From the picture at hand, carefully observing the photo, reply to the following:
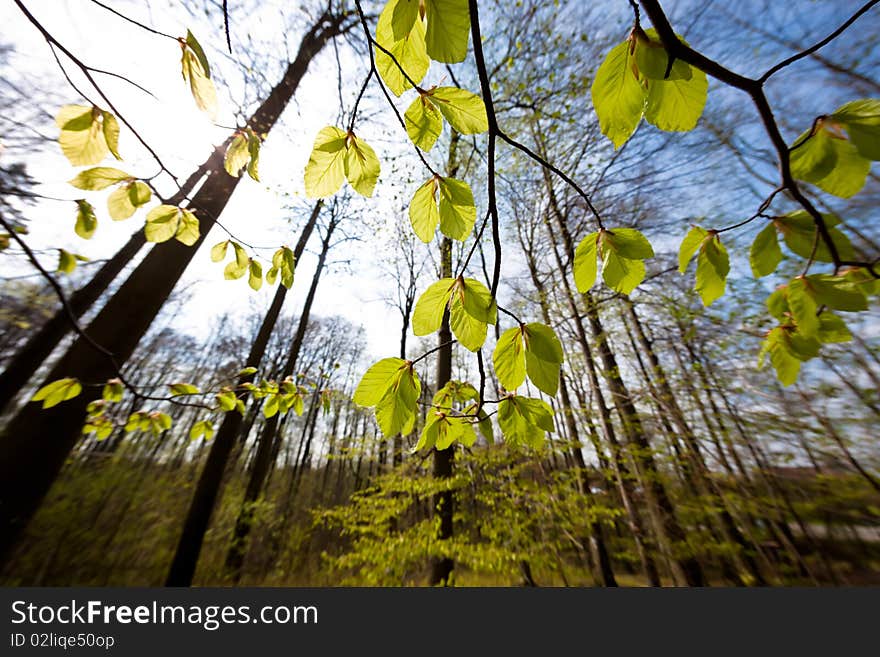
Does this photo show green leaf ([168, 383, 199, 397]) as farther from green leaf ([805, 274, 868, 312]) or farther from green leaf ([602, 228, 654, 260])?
green leaf ([805, 274, 868, 312])

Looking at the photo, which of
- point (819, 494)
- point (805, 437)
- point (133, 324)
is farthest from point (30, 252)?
point (819, 494)

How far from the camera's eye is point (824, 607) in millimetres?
2045

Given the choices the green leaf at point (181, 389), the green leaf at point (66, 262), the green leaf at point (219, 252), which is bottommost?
the green leaf at point (181, 389)

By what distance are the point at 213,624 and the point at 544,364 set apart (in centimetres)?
254

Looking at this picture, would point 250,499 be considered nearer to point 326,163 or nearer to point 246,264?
point 246,264

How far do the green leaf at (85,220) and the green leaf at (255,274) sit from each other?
0.43 m

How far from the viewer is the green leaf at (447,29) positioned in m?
0.33

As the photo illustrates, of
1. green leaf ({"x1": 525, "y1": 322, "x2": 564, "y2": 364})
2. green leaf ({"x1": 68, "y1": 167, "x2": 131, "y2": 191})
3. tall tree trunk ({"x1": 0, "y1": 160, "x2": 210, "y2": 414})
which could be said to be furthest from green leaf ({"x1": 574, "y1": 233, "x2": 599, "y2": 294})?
tall tree trunk ({"x1": 0, "y1": 160, "x2": 210, "y2": 414})

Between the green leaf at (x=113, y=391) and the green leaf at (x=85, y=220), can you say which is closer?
the green leaf at (x=85, y=220)

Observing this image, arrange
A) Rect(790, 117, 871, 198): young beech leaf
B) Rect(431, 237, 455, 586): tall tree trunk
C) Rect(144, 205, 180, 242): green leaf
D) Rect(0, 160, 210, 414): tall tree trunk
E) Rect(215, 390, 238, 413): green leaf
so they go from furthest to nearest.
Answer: Rect(431, 237, 455, 586): tall tree trunk → Rect(0, 160, 210, 414): tall tree trunk → Rect(215, 390, 238, 413): green leaf → Rect(144, 205, 180, 242): green leaf → Rect(790, 117, 871, 198): young beech leaf

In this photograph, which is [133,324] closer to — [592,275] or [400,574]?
[592,275]

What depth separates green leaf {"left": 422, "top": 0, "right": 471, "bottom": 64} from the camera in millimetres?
333

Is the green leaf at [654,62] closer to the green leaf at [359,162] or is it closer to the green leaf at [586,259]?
the green leaf at [586,259]

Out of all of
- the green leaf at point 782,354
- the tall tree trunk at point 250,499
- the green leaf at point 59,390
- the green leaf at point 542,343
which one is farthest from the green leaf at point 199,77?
the tall tree trunk at point 250,499
